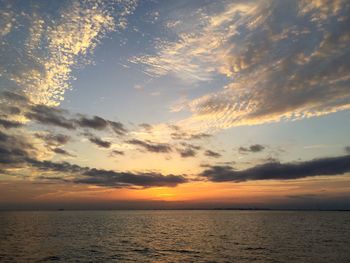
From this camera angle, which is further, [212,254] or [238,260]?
[212,254]

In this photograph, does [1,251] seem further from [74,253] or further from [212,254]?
[212,254]

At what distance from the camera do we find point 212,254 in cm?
5578

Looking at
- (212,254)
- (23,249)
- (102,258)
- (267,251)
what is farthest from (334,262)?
(23,249)

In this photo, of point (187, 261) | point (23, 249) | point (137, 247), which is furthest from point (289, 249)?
point (23, 249)

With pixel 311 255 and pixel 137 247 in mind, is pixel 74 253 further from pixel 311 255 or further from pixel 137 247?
pixel 311 255

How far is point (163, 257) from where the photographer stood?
53188 mm

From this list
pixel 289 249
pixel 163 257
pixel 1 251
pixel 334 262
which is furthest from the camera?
pixel 289 249

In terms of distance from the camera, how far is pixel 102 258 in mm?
51594

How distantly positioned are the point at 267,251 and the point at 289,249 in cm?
541

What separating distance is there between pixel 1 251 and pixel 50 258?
1330 cm

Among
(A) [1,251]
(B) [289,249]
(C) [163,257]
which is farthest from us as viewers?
(B) [289,249]

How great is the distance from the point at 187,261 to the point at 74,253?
1931cm

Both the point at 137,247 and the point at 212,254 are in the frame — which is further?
the point at 137,247

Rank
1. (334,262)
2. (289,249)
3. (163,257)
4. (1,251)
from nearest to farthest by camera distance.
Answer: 1. (334,262)
2. (163,257)
3. (1,251)
4. (289,249)
